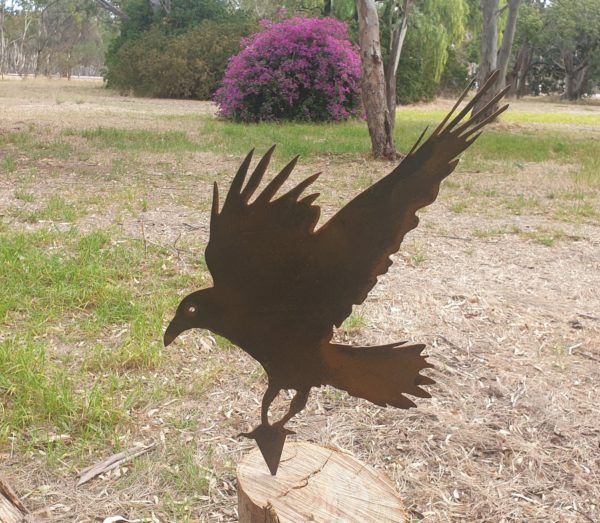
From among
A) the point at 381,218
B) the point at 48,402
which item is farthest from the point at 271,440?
the point at 48,402

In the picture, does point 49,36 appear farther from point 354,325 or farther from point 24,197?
point 354,325

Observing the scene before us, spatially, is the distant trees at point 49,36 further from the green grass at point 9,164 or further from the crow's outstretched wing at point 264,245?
the crow's outstretched wing at point 264,245

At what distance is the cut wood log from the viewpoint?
6.59ft

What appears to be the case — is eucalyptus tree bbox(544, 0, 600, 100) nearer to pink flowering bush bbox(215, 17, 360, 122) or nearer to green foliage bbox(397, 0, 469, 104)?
green foliage bbox(397, 0, 469, 104)

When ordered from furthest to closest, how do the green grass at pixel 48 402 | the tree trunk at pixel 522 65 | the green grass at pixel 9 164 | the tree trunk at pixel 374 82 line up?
the tree trunk at pixel 522 65, the tree trunk at pixel 374 82, the green grass at pixel 9 164, the green grass at pixel 48 402

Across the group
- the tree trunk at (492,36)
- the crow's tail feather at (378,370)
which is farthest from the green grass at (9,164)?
the tree trunk at (492,36)

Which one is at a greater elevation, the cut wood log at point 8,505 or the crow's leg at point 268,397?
the crow's leg at point 268,397

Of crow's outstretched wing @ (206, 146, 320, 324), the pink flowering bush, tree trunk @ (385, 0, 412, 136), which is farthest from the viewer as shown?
the pink flowering bush

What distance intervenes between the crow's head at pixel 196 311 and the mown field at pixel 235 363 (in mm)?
898

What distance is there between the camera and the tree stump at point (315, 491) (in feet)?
5.56

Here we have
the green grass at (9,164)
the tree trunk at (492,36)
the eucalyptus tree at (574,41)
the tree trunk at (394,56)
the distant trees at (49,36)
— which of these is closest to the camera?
the green grass at (9,164)

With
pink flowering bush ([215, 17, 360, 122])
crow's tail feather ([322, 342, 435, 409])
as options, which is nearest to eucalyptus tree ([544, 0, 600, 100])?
pink flowering bush ([215, 17, 360, 122])

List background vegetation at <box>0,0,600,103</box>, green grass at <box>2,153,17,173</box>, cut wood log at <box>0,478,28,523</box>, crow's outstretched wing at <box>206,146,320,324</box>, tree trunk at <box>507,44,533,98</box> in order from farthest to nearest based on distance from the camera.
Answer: tree trunk at <box>507,44,533,98</box> < background vegetation at <box>0,0,600,103</box> < green grass at <box>2,153,17,173</box> < cut wood log at <box>0,478,28,523</box> < crow's outstretched wing at <box>206,146,320,324</box>

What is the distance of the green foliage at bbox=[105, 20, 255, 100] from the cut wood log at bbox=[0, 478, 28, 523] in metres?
17.8
